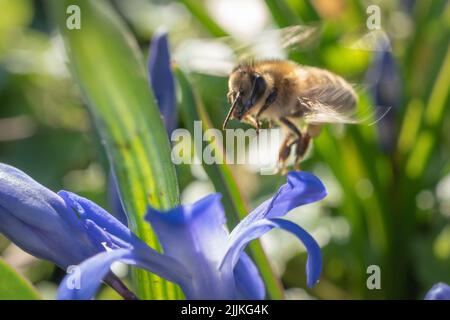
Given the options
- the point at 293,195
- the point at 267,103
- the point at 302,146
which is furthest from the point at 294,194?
the point at 302,146

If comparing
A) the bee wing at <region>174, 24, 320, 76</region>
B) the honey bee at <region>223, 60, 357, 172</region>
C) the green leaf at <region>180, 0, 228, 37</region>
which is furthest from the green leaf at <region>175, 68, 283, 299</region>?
the green leaf at <region>180, 0, 228, 37</region>

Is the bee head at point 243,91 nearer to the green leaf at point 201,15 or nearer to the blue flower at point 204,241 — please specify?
the blue flower at point 204,241

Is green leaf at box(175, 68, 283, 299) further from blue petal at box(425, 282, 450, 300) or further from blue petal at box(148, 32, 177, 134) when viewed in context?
blue petal at box(425, 282, 450, 300)

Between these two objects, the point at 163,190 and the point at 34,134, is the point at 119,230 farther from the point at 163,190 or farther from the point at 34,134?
the point at 34,134

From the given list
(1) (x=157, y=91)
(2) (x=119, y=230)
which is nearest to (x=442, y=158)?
(1) (x=157, y=91)

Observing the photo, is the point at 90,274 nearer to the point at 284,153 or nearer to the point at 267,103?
the point at 267,103

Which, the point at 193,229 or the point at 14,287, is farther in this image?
the point at 14,287

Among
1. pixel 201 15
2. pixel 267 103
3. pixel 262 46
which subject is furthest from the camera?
pixel 201 15
